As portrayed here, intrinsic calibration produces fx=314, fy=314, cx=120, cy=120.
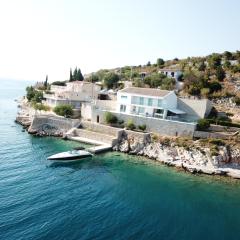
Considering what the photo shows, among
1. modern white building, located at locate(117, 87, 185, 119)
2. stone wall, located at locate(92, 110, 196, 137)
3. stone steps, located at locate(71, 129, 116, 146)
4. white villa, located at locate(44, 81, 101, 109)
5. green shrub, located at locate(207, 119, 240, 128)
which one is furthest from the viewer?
white villa, located at locate(44, 81, 101, 109)

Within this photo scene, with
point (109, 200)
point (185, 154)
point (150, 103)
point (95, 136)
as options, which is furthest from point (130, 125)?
point (109, 200)

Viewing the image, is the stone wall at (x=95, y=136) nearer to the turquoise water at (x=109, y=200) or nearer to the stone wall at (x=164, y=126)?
the stone wall at (x=164, y=126)

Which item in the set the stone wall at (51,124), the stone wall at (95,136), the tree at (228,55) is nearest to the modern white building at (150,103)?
the stone wall at (95,136)

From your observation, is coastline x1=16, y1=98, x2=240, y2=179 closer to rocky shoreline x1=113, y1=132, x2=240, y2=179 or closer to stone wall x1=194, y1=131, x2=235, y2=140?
rocky shoreline x1=113, y1=132, x2=240, y2=179

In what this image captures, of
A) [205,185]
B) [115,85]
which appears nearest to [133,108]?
[205,185]

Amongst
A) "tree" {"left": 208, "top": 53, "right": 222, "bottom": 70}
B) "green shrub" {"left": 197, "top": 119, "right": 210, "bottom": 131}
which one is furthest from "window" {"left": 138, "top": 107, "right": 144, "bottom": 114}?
"tree" {"left": 208, "top": 53, "right": 222, "bottom": 70}

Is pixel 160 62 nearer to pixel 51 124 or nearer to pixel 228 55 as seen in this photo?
pixel 228 55
